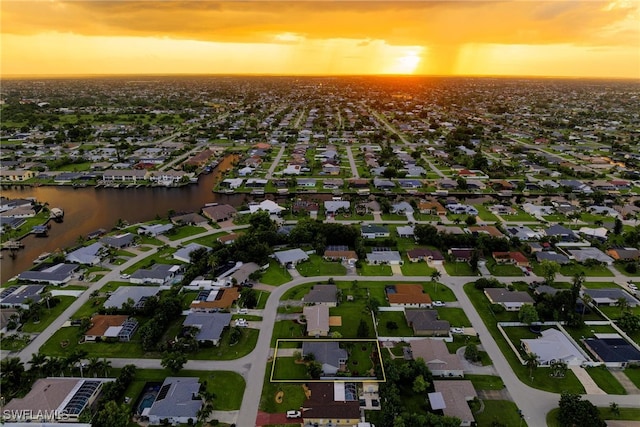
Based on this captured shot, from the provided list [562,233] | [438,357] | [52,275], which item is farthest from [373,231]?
[52,275]

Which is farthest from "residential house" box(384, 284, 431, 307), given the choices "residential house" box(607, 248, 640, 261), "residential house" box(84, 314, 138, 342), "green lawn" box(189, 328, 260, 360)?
"residential house" box(607, 248, 640, 261)

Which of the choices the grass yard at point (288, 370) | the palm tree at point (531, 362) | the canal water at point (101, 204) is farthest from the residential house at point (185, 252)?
the palm tree at point (531, 362)

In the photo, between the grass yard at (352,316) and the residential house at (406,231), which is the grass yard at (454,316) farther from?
the residential house at (406,231)

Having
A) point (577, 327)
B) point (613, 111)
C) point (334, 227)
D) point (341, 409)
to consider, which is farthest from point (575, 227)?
point (613, 111)

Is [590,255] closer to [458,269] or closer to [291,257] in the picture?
[458,269]

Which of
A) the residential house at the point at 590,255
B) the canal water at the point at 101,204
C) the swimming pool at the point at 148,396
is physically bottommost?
the canal water at the point at 101,204
